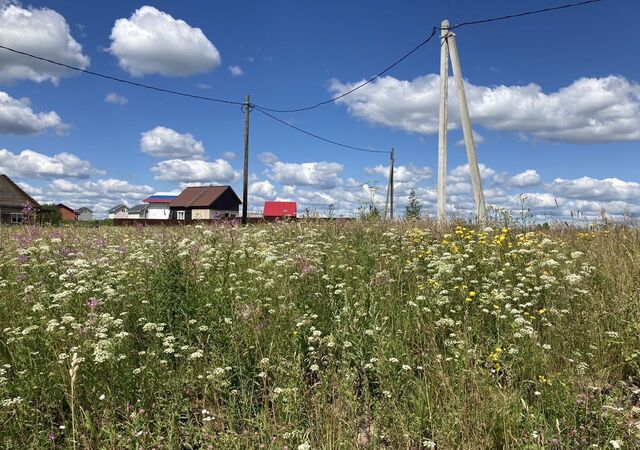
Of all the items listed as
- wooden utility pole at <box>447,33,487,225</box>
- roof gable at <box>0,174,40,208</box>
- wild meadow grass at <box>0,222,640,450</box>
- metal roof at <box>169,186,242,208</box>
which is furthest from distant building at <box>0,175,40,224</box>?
wild meadow grass at <box>0,222,640,450</box>

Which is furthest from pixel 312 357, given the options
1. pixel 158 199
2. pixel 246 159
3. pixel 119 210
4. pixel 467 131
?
pixel 119 210

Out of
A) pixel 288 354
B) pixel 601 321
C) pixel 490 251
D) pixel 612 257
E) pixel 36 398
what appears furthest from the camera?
pixel 490 251

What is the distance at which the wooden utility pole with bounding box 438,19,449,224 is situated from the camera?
1151 centimetres

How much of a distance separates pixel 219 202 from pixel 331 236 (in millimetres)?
67817

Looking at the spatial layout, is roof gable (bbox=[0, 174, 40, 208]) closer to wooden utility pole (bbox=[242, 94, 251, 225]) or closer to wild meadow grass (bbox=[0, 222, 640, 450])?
wooden utility pole (bbox=[242, 94, 251, 225])

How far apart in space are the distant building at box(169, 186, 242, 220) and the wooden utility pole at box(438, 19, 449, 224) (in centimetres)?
6255

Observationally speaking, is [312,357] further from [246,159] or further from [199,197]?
[199,197]

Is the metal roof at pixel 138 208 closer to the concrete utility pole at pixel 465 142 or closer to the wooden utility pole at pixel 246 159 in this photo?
the wooden utility pole at pixel 246 159

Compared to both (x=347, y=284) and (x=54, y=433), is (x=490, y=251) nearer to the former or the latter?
(x=347, y=284)

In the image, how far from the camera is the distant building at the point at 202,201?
7212cm

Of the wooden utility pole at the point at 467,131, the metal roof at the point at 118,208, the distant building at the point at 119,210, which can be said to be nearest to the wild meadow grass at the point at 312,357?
the wooden utility pole at the point at 467,131

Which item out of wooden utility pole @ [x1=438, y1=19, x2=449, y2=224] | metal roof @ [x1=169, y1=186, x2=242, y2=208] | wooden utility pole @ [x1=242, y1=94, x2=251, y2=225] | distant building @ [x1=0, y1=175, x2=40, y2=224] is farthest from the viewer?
metal roof @ [x1=169, y1=186, x2=242, y2=208]

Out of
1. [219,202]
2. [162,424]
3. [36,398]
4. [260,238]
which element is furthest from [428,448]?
[219,202]

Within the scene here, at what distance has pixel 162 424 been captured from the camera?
282 centimetres
